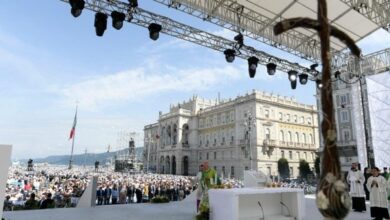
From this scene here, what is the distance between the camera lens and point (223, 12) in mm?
10992

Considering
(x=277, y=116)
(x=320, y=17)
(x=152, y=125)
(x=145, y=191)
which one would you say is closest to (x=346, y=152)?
(x=277, y=116)

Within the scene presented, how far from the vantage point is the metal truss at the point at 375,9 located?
1048 centimetres

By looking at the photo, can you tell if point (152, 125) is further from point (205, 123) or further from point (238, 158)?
point (238, 158)

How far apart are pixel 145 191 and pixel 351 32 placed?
14.6 metres

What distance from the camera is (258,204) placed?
25.2 ft

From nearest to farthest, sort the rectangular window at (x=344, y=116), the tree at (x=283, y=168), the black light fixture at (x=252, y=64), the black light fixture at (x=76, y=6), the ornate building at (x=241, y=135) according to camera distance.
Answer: the black light fixture at (x=76, y=6), the black light fixture at (x=252, y=64), the rectangular window at (x=344, y=116), the tree at (x=283, y=168), the ornate building at (x=241, y=135)

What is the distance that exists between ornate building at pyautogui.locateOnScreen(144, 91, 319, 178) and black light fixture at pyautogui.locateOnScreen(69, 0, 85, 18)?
121 ft

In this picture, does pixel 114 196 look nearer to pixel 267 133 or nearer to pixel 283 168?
pixel 283 168

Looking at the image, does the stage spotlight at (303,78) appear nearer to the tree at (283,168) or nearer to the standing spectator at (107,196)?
the standing spectator at (107,196)

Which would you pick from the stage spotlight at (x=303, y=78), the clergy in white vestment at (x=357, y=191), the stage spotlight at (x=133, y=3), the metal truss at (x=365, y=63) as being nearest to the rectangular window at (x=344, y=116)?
the metal truss at (x=365, y=63)

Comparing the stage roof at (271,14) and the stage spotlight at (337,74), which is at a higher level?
the stage roof at (271,14)

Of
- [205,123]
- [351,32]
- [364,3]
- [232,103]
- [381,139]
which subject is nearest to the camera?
[364,3]

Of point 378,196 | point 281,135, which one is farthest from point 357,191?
point 281,135

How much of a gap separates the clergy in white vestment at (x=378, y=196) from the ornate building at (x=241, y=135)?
3518cm
